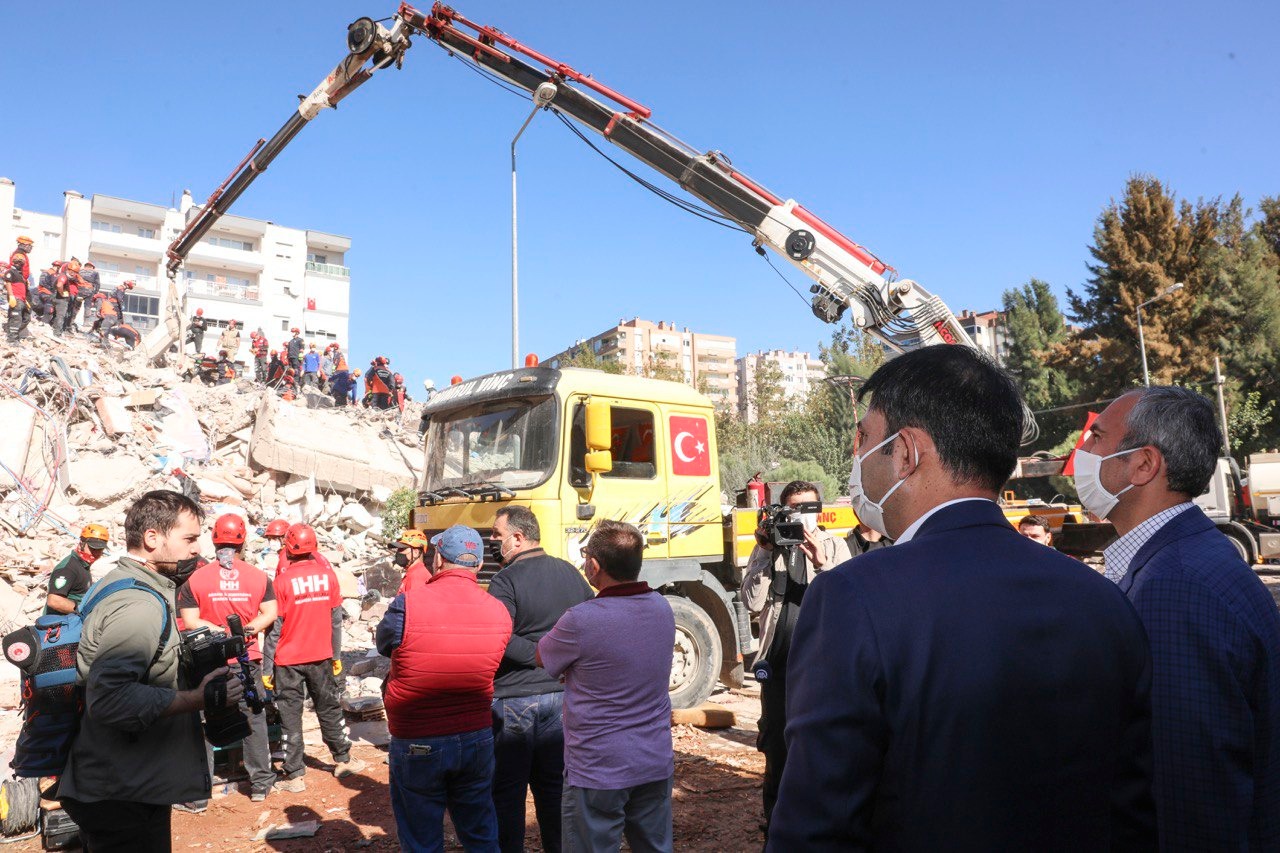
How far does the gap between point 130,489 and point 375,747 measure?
31.5 feet

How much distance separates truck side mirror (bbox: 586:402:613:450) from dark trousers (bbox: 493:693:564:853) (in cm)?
268

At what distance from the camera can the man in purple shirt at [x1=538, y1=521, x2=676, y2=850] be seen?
3369 mm

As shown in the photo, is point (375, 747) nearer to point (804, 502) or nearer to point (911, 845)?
point (804, 502)

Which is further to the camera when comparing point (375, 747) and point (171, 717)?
point (375, 747)

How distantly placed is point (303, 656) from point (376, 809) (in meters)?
1.31

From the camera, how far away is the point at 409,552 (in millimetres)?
7312

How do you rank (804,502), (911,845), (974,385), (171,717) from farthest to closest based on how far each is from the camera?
(804,502), (171,717), (974,385), (911,845)

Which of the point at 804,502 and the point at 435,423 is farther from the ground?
the point at 435,423

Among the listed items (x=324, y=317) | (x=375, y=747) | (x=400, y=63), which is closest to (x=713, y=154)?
(x=400, y=63)

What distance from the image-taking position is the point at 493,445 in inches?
288

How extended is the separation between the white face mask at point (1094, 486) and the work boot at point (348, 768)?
5.81m

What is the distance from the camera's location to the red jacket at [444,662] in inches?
141

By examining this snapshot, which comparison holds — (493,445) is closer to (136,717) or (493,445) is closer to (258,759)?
(258,759)

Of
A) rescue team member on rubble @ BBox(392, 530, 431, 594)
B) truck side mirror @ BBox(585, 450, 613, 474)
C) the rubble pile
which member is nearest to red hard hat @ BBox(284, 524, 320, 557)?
rescue team member on rubble @ BBox(392, 530, 431, 594)
